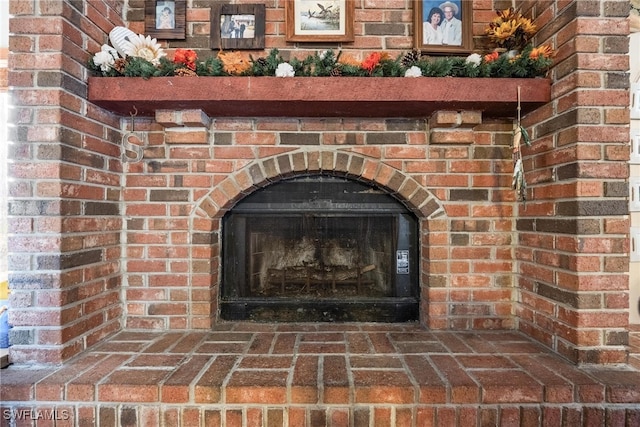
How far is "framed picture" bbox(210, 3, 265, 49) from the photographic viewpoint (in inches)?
68.1

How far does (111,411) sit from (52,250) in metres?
0.69

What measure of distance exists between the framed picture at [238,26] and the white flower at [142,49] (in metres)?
0.30

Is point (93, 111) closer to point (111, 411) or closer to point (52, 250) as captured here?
point (52, 250)

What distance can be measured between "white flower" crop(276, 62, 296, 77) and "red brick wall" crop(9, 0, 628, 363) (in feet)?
0.97

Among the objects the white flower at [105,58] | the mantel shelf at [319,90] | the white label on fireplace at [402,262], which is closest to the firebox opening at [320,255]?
the white label on fireplace at [402,262]

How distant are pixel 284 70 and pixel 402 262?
1217mm

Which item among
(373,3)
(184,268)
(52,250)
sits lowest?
(184,268)

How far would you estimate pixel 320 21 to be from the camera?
68.2 inches

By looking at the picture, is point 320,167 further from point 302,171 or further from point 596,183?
point 596,183

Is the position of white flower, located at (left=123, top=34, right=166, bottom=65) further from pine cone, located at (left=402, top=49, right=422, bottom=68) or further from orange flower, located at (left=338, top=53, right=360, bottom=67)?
pine cone, located at (left=402, top=49, right=422, bottom=68)

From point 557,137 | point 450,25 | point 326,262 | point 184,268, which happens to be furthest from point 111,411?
point 450,25

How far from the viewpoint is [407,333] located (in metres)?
1.72

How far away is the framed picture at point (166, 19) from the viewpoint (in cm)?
173

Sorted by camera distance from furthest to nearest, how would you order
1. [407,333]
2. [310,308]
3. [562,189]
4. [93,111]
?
[310,308]
[407,333]
[93,111]
[562,189]
